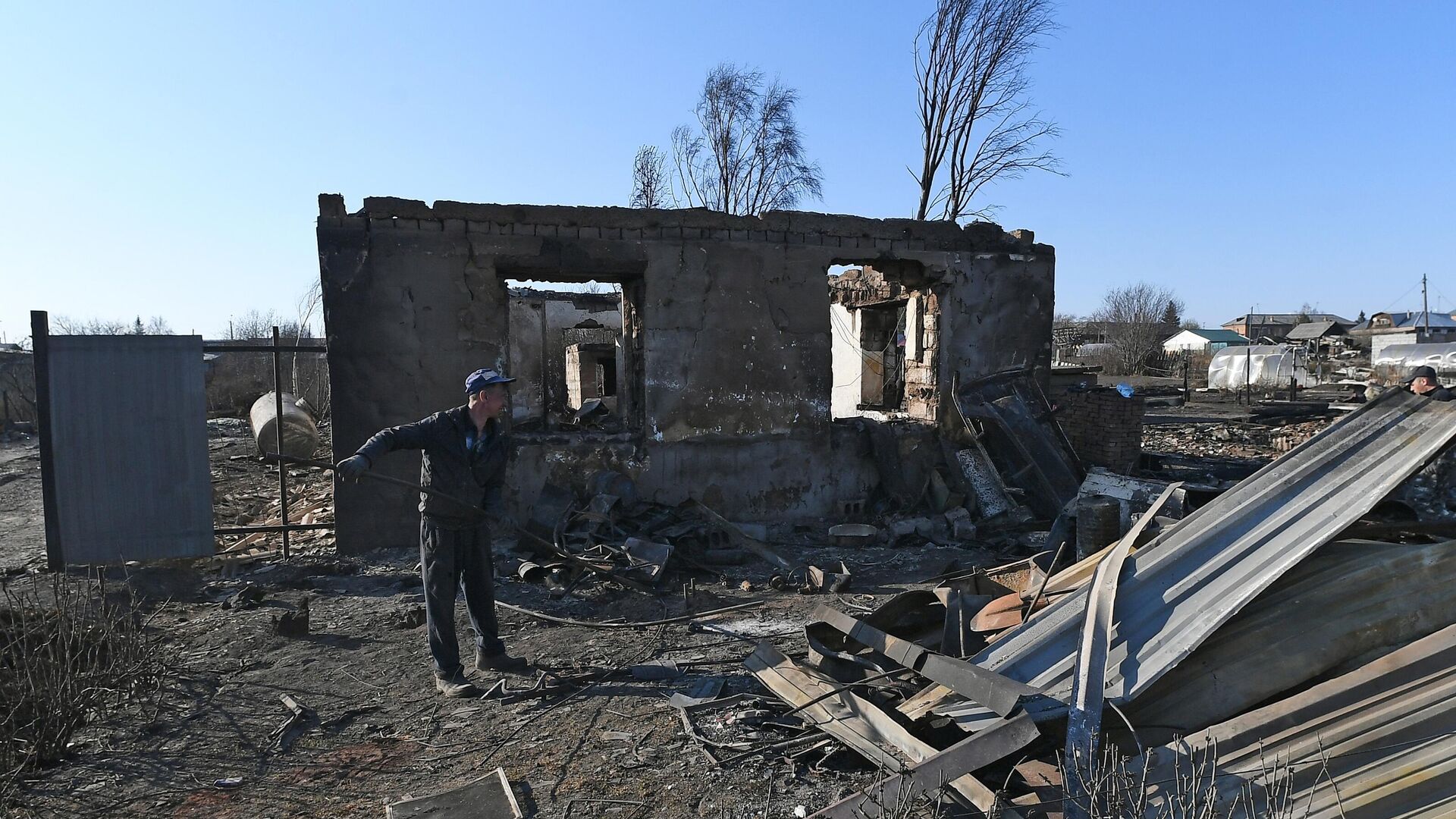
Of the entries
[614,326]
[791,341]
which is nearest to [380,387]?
[791,341]

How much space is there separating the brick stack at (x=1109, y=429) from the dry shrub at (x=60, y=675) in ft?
29.1

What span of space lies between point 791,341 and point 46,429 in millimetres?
6562

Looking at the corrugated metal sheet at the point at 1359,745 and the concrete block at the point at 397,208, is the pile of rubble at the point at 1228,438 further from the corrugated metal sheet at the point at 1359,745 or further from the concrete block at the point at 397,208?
the concrete block at the point at 397,208

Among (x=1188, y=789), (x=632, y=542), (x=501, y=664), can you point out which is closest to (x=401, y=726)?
(x=501, y=664)

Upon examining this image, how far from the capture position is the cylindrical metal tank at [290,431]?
11.9 meters

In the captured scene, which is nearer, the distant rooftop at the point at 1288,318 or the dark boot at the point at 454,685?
the dark boot at the point at 454,685

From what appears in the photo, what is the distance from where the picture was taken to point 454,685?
176 inches

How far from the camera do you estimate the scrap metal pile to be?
280 centimetres

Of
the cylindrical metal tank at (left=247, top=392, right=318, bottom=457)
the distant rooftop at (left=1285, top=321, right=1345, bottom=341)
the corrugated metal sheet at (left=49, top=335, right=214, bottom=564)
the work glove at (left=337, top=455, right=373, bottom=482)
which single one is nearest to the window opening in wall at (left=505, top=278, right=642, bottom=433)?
the cylindrical metal tank at (left=247, top=392, right=318, bottom=457)

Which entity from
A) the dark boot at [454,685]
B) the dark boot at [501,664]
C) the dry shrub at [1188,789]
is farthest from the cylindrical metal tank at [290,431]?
the dry shrub at [1188,789]

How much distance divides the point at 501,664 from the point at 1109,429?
7.95 metres

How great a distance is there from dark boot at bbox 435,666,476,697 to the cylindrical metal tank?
8.12 meters

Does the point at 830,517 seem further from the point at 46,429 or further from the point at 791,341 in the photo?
the point at 46,429

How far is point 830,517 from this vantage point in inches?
359
